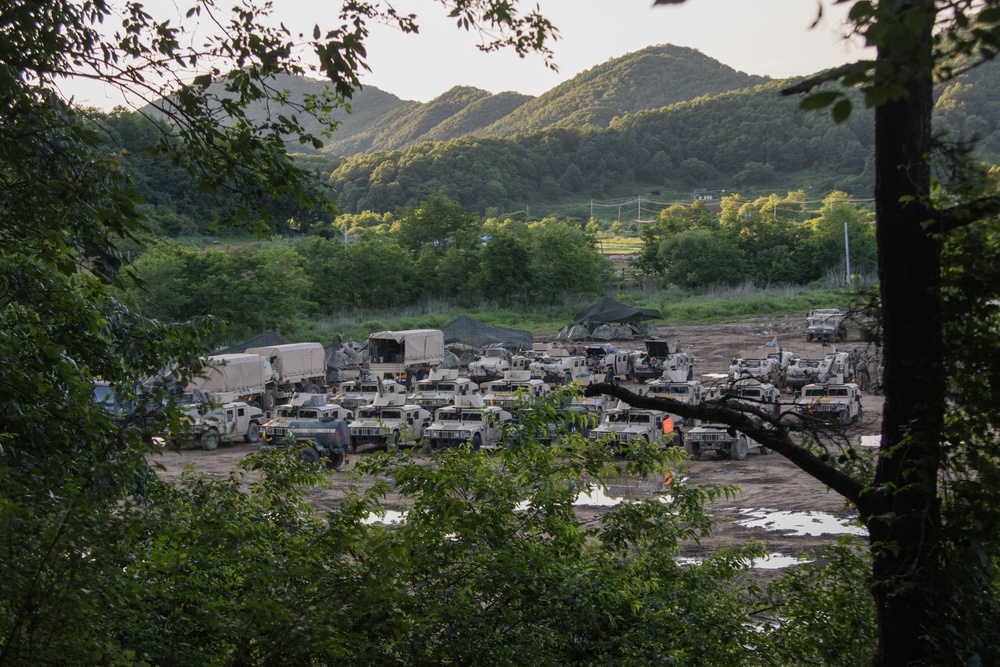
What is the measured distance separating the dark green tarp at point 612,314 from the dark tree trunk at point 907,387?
162 ft

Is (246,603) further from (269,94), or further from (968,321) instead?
(968,321)

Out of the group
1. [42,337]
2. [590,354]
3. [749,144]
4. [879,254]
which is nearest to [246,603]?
[42,337]

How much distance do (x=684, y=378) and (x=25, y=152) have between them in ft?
104

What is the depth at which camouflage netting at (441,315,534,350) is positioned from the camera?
47.0m

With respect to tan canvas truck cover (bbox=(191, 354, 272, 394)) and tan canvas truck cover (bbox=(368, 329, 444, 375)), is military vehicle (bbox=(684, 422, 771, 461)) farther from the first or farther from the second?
tan canvas truck cover (bbox=(368, 329, 444, 375))

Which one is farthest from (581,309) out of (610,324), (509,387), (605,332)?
(509,387)

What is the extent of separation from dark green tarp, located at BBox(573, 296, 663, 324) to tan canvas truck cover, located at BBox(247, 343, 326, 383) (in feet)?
71.2

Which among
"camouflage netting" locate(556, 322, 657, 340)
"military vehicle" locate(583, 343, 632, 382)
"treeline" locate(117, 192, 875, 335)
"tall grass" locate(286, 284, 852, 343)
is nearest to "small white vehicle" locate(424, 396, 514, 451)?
"military vehicle" locate(583, 343, 632, 382)

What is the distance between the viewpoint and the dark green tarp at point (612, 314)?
2136 inches

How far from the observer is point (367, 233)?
65562mm

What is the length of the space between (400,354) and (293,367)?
17.8ft

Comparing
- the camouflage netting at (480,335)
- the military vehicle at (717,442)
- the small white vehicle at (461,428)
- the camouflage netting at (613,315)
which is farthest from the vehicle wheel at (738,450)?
the camouflage netting at (613,315)

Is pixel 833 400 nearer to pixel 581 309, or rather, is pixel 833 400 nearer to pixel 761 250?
pixel 581 309

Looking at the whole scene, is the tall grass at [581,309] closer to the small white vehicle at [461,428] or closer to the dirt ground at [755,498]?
the small white vehicle at [461,428]
